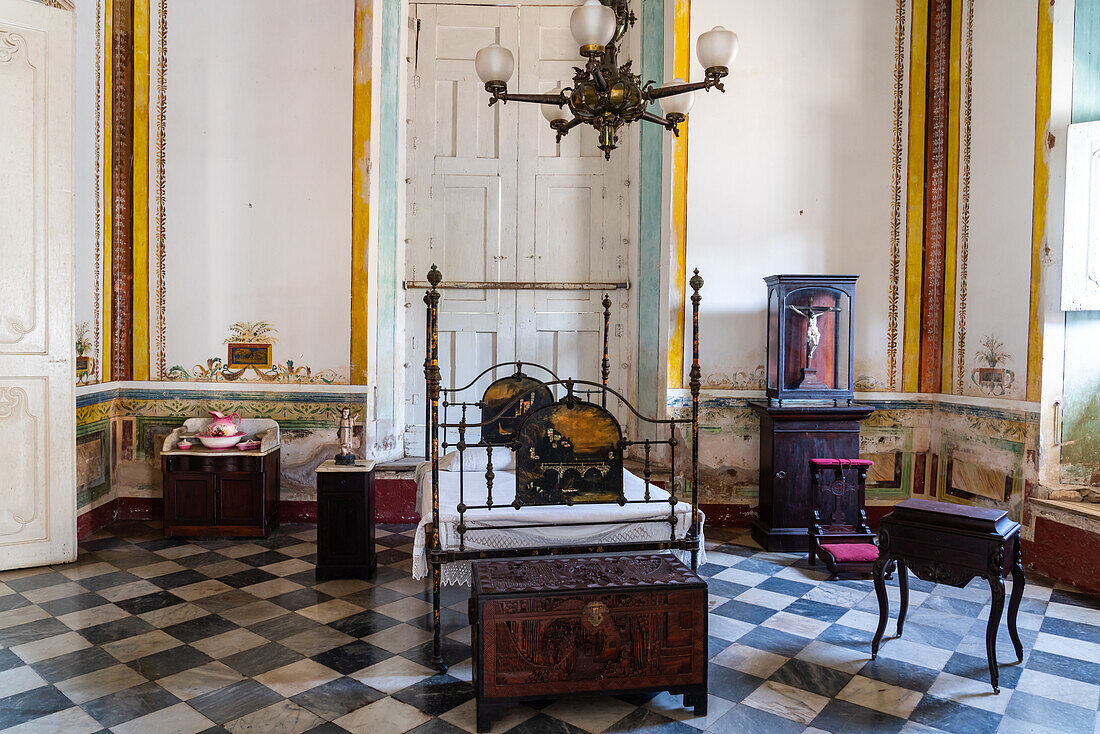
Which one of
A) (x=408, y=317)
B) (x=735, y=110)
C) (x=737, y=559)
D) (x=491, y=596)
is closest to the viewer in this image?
(x=491, y=596)

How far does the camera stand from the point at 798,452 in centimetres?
625

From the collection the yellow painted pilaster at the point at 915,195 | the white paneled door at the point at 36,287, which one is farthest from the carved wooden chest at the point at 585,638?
the yellow painted pilaster at the point at 915,195

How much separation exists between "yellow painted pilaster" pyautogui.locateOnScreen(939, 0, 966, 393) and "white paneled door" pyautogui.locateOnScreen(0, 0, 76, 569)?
24.0 ft

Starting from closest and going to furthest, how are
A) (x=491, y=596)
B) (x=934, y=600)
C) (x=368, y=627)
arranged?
(x=491, y=596), (x=368, y=627), (x=934, y=600)

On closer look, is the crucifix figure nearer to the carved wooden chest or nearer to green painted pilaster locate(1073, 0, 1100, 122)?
green painted pilaster locate(1073, 0, 1100, 122)

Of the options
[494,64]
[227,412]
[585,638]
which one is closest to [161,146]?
[227,412]

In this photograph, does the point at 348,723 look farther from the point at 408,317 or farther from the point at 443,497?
the point at 408,317

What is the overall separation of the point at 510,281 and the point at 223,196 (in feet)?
9.14

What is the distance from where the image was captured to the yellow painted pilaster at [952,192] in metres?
6.52

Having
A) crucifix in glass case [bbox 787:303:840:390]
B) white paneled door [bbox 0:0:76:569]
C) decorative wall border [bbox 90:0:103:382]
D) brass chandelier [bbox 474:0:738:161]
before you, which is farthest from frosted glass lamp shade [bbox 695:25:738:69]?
decorative wall border [bbox 90:0:103:382]

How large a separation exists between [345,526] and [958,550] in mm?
3931

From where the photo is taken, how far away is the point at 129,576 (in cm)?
533

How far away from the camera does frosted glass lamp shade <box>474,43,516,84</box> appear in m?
3.76

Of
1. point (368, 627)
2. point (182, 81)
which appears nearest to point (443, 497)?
point (368, 627)
